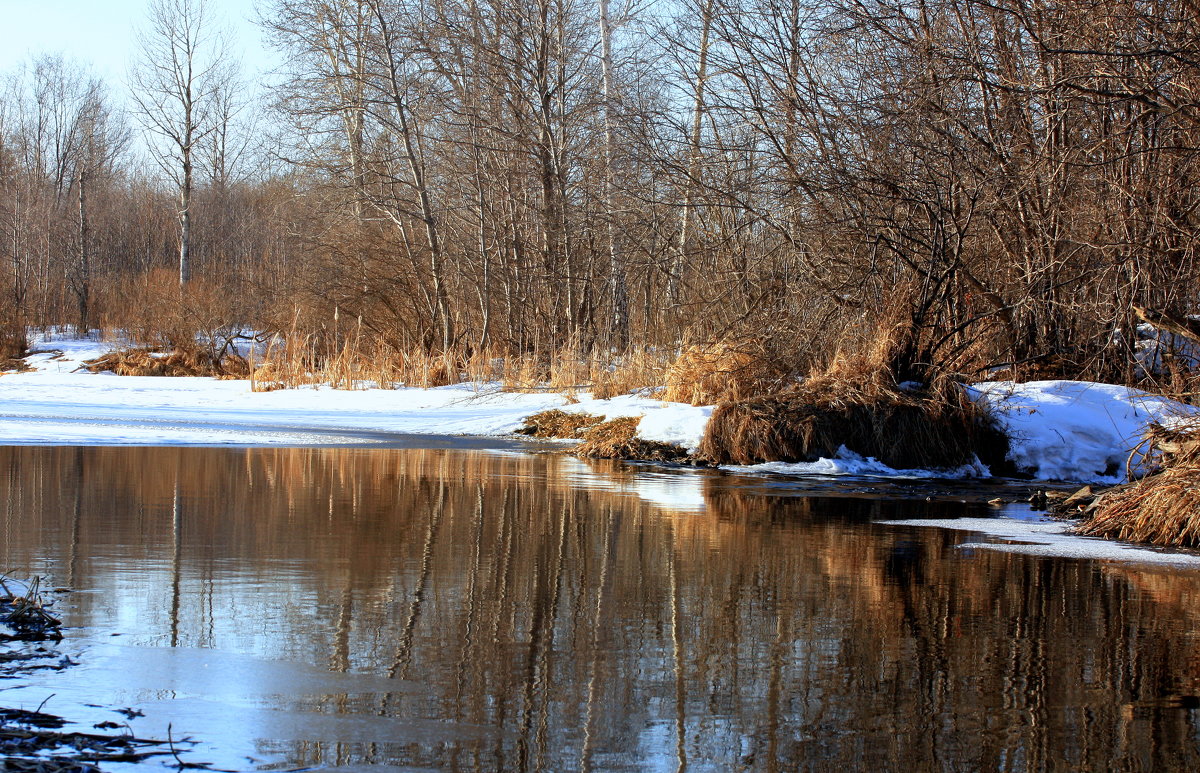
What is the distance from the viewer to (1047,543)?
318 inches

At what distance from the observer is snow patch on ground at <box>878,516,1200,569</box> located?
7.57 meters

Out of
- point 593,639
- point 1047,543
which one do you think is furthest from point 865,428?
point 593,639

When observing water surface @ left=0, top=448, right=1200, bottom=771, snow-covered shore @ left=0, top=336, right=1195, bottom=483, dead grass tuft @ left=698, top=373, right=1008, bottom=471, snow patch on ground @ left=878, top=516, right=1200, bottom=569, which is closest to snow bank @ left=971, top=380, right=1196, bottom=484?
snow-covered shore @ left=0, top=336, right=1195, bottom=483

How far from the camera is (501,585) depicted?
19.5 feet

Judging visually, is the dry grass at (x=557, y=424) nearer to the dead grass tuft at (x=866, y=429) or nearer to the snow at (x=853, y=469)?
the dead grass tuft at (x=866, y=429)

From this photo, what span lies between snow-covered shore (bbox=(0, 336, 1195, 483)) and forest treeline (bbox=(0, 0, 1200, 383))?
3.47 feet

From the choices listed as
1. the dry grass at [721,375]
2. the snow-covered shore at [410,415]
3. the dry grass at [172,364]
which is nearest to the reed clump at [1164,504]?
the snow-covered shore at [410,415]

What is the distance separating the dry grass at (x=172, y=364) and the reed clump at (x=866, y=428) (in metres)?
17.1

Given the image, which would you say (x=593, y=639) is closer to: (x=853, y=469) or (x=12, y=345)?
(x=853, y=469)


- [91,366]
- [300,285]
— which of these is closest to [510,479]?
[300,285]

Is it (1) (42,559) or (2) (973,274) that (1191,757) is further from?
(2) (973,274)

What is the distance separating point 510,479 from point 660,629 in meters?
6.19

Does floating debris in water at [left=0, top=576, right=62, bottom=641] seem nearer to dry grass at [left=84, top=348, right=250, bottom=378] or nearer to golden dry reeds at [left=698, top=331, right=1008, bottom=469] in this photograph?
golden dry reeds at [left=698, top=331, right=1008, bottom=469]

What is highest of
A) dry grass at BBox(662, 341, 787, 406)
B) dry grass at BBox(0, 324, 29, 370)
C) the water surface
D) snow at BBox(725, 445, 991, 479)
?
dry grass at BBox(0, 324, 29, 370)
